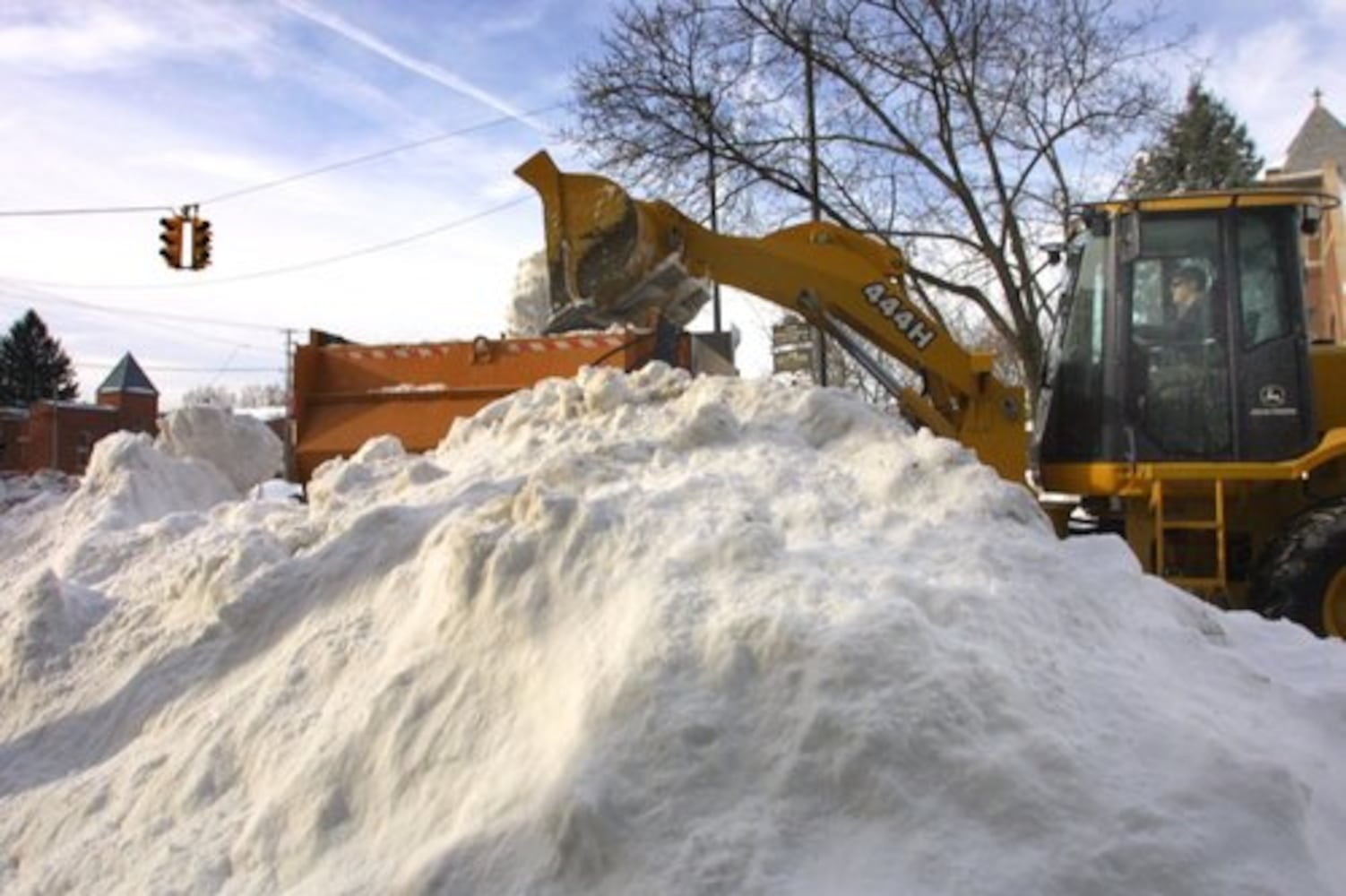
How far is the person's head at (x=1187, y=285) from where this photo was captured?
711 cm

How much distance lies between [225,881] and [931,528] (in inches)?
101

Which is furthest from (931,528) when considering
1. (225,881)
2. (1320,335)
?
(1320,335)

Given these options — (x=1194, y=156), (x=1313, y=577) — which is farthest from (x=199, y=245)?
(x=1194, y=156)

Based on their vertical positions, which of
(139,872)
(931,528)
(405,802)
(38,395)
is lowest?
(139,872)

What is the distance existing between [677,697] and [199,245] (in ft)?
54.8

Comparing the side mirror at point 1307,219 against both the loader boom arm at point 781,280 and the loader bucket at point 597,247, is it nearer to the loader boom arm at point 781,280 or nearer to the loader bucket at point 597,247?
the loader boom arm at point 781,280

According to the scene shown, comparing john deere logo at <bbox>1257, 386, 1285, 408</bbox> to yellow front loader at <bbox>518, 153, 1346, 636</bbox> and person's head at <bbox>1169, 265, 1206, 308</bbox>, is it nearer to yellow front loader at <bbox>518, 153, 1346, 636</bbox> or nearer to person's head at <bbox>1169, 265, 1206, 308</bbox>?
yellow front loader at <bbox>518, 153, 1346, 636</bbox>

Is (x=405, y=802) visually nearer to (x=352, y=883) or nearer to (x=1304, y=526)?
(x=352, y=883)

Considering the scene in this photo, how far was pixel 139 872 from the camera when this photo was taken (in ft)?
11.1

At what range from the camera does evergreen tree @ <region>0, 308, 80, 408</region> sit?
1802 inches

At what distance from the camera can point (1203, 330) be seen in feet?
23.3

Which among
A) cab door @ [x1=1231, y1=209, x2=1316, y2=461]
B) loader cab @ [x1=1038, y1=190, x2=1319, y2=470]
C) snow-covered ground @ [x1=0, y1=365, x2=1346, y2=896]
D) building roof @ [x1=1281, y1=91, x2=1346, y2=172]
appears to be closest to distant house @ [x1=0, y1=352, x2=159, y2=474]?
snow-covered ground @ [x1=0, y1=365, x2=1346, y2=896]

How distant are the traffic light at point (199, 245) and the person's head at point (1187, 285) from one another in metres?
14.8

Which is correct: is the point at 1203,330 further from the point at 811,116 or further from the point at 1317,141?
A: the point at 1317,141
